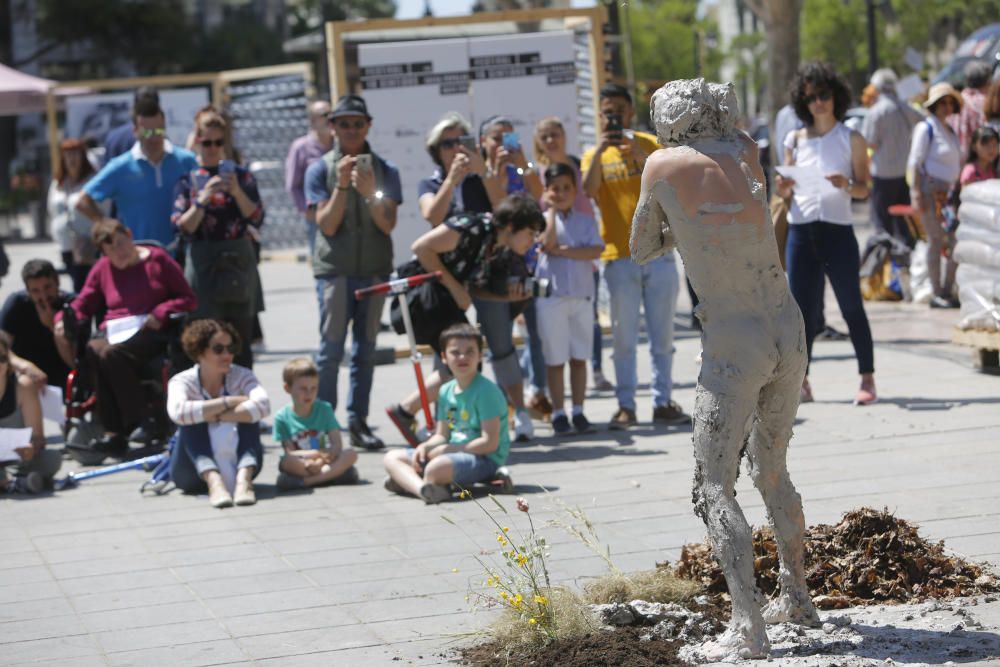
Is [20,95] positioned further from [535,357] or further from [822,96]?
[822,96]

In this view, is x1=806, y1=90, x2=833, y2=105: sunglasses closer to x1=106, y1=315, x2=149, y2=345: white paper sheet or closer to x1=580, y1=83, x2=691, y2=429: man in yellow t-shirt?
x1=580, y1=83, x2=691, y2=429: man in yellow t-shirt

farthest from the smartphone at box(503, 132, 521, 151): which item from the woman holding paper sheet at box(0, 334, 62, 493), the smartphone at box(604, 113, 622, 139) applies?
the woman holding paper sheet at box(0, 334, 62, 493)

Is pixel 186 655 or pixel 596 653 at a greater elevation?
pixel 596 653

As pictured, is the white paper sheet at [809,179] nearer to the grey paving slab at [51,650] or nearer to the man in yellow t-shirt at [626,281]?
the man in yellow t-shirt at [626,281]

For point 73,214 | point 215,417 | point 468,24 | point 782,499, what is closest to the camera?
point 782,499

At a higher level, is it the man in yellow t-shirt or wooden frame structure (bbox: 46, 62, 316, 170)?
wooden frame structure (bbox: 46, 62, 316, 170)

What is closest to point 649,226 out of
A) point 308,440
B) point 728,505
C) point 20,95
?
point 728,505

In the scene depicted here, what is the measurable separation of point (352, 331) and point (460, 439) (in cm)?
180

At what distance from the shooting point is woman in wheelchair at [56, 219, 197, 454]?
32.0 feet

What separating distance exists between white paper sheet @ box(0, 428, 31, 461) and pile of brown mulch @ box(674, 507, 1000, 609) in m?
4.39

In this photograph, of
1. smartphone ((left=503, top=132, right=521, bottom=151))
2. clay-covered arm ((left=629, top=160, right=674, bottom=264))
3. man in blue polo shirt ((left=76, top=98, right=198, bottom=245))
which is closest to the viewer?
clay-covered arm ((left=629, top=160, right=674, bottom=264))

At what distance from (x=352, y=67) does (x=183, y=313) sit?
3.73m

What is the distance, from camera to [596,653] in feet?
16.5

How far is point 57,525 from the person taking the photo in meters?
8.10
